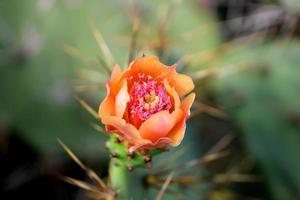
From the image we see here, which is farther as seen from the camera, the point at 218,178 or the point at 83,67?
the point at 83,67

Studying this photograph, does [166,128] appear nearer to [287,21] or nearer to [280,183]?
[280,183]

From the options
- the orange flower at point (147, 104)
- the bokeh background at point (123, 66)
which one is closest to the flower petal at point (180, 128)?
the orange flower at point (147, 104)

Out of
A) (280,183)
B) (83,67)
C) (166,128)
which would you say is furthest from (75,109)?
(166,128)

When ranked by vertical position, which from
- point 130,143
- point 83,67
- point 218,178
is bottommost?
point 218,178

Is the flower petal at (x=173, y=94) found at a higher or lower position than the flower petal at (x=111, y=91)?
lower

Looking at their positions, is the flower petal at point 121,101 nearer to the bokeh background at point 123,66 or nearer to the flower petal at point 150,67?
the flower petal at point 150,67

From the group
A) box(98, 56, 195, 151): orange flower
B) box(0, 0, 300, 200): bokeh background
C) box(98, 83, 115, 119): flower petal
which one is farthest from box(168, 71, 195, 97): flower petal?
box(0, 0, 300, 200): bokeh background

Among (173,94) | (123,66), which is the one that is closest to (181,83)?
(173,94)
